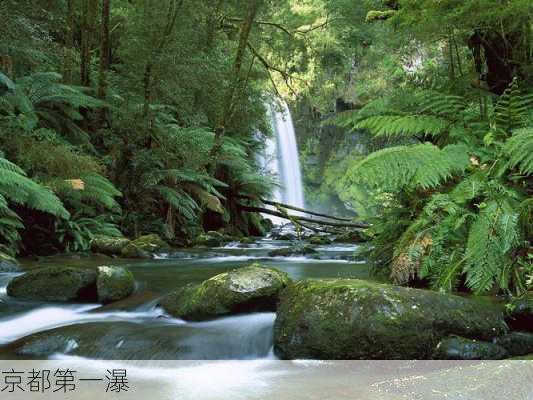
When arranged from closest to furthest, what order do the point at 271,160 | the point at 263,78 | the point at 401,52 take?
the point at 401,52 < the point at 263,78 < the point at 271,160

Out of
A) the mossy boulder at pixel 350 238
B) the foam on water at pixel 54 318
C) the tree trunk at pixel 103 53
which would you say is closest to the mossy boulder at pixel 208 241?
the mossy boulder at pixel 350 238

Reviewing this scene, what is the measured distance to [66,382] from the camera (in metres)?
3.00

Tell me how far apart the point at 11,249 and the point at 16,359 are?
12.9ft

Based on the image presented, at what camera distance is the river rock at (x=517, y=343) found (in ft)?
9.88

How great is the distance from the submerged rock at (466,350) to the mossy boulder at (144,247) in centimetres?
548

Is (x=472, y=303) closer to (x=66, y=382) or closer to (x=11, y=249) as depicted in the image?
(x=66, y=382)

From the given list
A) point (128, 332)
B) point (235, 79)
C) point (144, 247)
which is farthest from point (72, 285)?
point (235, 79)

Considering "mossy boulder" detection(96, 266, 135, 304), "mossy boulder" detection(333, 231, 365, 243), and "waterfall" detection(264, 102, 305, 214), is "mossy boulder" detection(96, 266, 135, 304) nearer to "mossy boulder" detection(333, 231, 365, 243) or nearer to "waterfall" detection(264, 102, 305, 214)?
"mossy boulder" detection(333, 231, 365, 243)

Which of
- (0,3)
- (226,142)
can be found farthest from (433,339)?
(226,142)

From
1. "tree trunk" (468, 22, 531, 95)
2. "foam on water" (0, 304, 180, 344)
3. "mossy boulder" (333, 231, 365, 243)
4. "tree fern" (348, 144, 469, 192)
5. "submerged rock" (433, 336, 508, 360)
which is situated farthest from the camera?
"mossy boulder" (333, 231, 365, 243)

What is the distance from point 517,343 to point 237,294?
6.48 ft

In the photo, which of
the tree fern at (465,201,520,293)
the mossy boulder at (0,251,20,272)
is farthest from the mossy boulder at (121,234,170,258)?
the tree fern at (465,201,520,293)

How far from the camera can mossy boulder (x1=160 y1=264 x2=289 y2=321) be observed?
404 centimetres

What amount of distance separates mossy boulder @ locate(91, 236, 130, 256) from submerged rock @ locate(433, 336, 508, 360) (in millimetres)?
5583
